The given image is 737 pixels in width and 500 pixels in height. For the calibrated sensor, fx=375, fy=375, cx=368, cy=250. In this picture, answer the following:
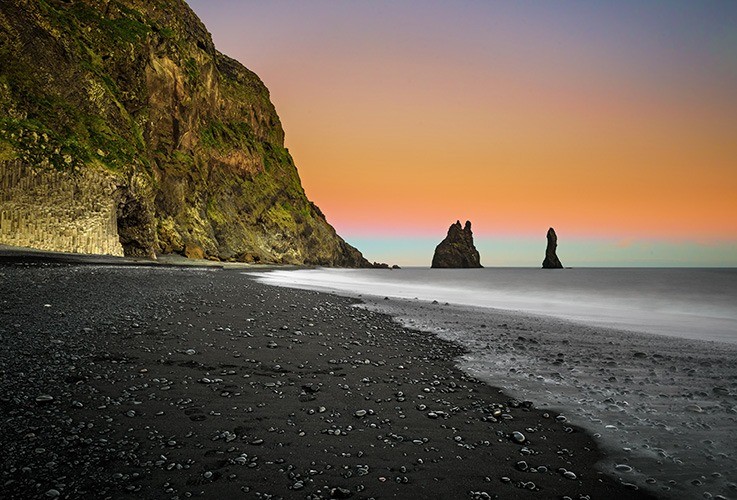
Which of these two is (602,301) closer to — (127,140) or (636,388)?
(636,388)

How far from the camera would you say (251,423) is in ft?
15.1

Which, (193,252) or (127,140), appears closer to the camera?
(127,140)

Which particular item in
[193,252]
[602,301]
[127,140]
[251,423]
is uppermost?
[127,140]

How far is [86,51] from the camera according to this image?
40562 mm

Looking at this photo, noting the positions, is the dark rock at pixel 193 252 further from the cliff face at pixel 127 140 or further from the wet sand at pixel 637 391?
the wet sand at pixel 637 391

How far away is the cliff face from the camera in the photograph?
2895 cm

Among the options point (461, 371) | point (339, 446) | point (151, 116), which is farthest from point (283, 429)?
point (151, 116)

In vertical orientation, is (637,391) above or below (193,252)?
below

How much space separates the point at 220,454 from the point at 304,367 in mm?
3071

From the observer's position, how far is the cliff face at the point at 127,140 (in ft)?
95.0

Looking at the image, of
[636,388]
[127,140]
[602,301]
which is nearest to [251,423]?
[636,388]

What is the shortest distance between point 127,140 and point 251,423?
47.5 metres

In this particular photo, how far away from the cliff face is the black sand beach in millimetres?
27625

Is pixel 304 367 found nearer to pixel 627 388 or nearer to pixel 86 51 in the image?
pixel 627 388
